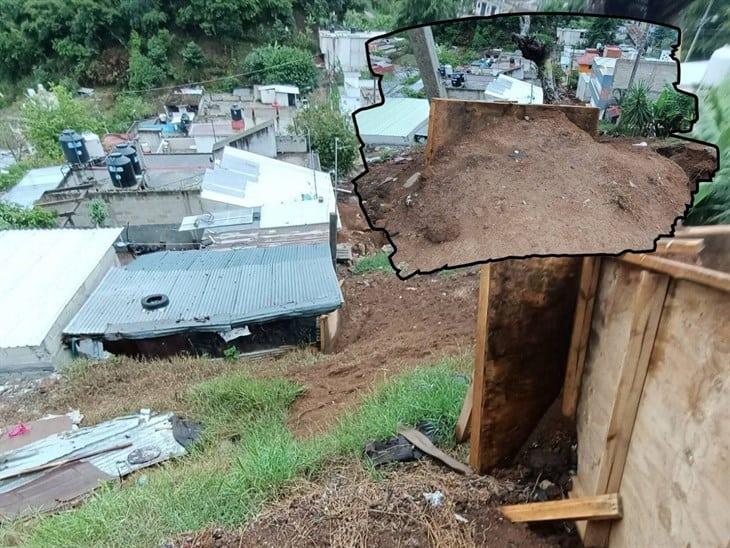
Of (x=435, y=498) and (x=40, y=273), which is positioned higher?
(x=435, y=498)

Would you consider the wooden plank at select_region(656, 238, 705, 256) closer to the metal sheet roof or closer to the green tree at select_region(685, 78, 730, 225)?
the green tree at select_region(685, 78, 730, 225)

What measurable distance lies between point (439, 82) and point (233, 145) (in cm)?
1850

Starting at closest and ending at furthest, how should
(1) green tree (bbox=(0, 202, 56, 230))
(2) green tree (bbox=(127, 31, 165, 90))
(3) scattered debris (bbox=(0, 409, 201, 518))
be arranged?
(3) scattered debris (bbox=(0, 409, 201, 518))
(1) green tree (bbox=(0, 202, 56, 230))
(2) green tree (bbox=(127, 31, 165, 90))

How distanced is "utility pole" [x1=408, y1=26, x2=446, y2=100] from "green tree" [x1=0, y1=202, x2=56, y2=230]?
1559 cm

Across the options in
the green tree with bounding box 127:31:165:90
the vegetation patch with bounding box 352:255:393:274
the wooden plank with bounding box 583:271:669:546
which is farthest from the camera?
the green tree with bounding box 127:31:165:90

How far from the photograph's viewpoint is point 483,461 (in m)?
3.15

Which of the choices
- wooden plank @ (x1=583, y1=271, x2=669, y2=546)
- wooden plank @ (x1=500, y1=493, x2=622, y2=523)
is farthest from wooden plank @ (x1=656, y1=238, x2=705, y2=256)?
wooden plank @ (x1=500, y1=493, x2=622, y2=523)

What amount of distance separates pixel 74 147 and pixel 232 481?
18999 mm

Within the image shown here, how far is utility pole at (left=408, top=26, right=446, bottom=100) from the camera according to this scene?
37.2 inches

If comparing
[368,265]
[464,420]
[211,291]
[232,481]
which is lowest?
[368,265]

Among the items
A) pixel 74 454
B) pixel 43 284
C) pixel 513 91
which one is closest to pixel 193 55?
pixel 43 284

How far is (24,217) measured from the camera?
1408 cm

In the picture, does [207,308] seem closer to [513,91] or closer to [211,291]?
[211,291]

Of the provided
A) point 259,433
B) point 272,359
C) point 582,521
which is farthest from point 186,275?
point 582,521
